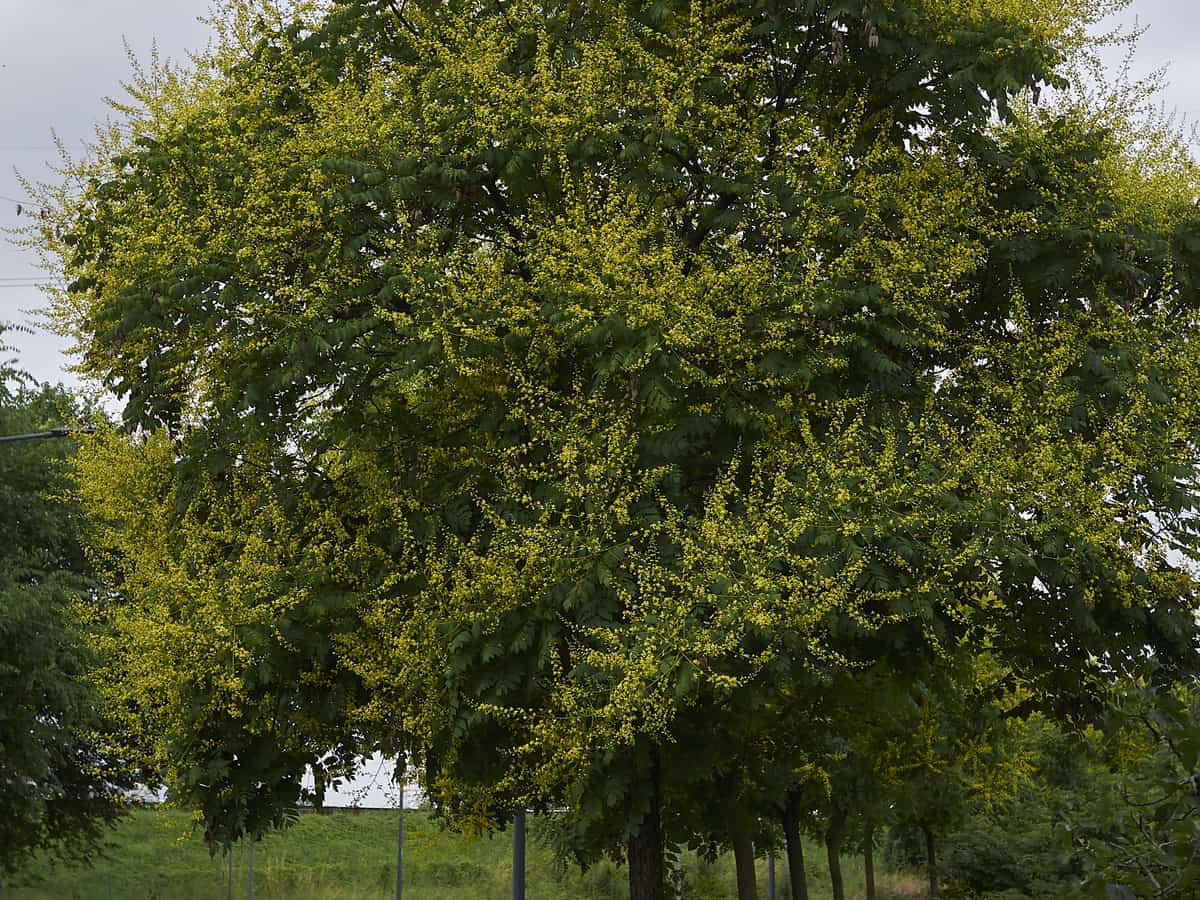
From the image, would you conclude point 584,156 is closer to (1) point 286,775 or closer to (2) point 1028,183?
(2) point 1028,183

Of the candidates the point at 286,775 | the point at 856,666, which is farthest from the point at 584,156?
the point at 286,775

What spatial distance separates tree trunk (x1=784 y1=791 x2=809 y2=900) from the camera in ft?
69.5

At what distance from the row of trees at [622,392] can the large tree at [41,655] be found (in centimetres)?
780

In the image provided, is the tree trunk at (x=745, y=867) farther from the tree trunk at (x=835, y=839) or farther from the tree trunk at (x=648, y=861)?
the tree trunk at (x=648, y=861)

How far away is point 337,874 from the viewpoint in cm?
4244

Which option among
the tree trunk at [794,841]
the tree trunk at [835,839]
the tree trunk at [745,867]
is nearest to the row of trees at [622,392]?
the tree trunk at [745,867]

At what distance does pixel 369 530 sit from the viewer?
1376cm

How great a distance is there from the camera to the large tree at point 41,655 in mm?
22156

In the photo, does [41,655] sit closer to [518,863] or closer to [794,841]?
[518,863]

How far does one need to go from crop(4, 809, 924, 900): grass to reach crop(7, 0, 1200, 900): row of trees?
21686 millimetres

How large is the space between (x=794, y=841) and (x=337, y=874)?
23566 mm

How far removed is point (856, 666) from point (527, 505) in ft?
10.5

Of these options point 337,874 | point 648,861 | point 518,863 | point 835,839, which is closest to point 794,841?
point 835,839

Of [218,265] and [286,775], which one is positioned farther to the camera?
[286,775]
